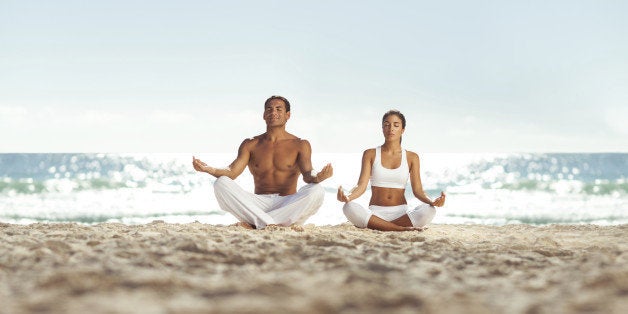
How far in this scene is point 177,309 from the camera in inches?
82.4

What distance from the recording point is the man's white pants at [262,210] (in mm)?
5891

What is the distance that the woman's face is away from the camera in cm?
613

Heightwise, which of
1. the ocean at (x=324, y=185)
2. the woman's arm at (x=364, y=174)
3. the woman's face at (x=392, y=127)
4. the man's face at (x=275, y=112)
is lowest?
the ocean at (x=324, y=185)

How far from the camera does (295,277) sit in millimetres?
2713

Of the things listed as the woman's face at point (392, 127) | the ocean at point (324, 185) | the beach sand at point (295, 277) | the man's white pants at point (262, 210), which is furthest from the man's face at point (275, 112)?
the ocean at point (324, 185)

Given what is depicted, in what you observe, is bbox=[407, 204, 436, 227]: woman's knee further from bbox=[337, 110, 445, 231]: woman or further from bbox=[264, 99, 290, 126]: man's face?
bbox=[264, 99, 290, 126]: man's face

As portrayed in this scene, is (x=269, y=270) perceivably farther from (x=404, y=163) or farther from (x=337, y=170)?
(x=337, y=170)

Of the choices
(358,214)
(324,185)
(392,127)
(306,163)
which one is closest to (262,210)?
(306,163)

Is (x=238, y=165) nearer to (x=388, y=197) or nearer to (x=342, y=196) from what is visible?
(x=342, y=196)

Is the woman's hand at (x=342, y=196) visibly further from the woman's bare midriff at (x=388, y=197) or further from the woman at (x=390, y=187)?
the woman's bare midriff at (x=388, y=197)

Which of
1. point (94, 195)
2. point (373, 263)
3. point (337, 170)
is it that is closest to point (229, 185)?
point (373, 263)

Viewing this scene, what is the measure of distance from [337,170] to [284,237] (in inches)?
1031

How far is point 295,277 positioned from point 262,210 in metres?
3.35

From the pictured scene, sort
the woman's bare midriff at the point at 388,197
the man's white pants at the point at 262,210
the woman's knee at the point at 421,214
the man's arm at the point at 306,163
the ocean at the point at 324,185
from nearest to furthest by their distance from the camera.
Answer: the man's white pants at the point at 262,210, the man's arm at the point at 306,163, the woman's knee at the point at 421,214, the woman's bare midriff at the point at 388,197, the ocean at the point at 324,185
